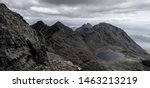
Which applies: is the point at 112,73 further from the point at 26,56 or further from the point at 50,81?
the point at 26,56

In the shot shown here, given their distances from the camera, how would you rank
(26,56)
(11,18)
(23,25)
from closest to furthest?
(26,56) < (11,18) < (23,25)

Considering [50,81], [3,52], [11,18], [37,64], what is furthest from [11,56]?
[50,81]

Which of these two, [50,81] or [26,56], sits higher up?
[50,81]

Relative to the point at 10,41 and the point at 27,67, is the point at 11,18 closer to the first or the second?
the point at 10,41

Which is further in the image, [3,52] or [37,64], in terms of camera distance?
[37,64]

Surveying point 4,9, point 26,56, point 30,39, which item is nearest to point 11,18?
point 4,9

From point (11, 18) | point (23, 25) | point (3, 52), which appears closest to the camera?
point (3, 52)

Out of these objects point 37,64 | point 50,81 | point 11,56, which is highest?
point 50,81
